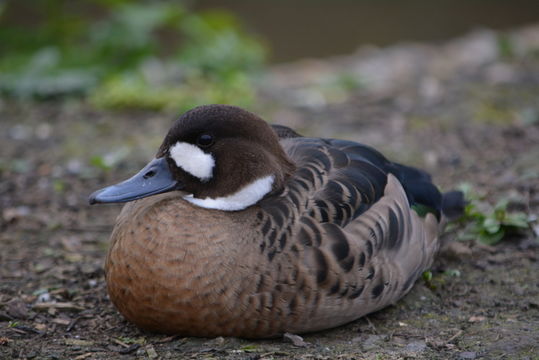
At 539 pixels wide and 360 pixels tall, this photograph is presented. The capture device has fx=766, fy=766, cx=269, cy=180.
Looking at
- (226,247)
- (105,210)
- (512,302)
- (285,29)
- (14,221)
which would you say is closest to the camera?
(226,247)

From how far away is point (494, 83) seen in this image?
757 centimetres

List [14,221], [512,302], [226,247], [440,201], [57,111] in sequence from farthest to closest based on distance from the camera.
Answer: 1. [57,111]
2. [14,221]
3. [440,201]
4. [512,302]
5. [226,247]

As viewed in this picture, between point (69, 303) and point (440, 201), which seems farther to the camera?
point (440, 201)

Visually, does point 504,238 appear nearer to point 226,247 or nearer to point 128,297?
point 226,247

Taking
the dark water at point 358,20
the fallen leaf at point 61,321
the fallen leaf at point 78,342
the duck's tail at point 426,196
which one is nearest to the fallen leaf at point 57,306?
the fallen leaf at point 61,321

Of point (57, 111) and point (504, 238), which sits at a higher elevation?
point (57, 111)

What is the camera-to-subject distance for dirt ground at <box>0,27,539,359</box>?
3484mm

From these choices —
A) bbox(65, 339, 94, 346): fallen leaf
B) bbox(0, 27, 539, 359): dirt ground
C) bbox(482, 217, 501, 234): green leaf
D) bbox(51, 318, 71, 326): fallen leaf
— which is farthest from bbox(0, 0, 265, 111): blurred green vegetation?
bbox(65, 339, 94, 346): fallen leaf

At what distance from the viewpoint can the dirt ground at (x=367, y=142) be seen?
3.48m

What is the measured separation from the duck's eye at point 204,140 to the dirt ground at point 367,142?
905mm

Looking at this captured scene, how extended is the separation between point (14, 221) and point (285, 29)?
32.8ft

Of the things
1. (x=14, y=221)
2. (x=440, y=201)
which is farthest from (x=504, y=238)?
(x=14, y=221)

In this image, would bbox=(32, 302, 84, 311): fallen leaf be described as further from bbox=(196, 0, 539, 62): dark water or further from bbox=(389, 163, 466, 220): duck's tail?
bbox=(196, 0, 539, 62): dark water

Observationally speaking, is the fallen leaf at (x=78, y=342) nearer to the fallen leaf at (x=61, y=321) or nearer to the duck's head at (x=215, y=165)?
the fallen leaf at (x=61, y=321)
